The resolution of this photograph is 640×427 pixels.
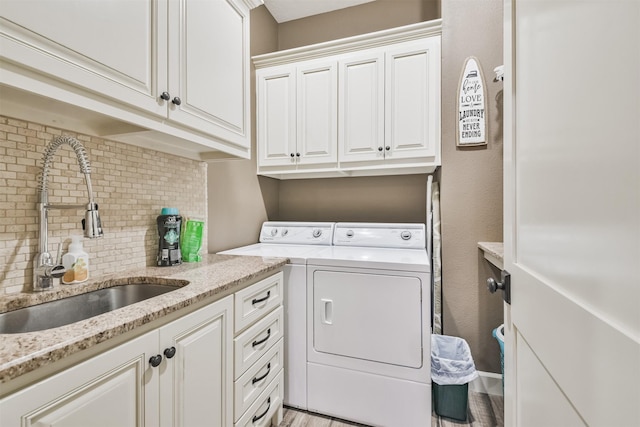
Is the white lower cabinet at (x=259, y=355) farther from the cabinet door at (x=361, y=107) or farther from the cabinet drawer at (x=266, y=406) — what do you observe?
the cabinet door at (x=361, y=107)

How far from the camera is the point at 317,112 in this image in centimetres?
228

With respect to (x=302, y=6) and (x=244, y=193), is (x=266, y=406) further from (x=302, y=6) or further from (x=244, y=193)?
(x=302, y=6)

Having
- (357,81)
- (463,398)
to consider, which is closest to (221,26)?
(357,81)

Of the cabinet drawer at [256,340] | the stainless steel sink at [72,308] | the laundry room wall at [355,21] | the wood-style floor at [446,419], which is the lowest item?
the wood-style floor at [446,419]

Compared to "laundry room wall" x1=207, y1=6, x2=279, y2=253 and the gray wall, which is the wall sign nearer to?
the gray wall

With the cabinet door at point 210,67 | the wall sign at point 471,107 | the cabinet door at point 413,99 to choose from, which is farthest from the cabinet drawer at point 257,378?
the wall sign at point 471,107

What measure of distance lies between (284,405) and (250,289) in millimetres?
981

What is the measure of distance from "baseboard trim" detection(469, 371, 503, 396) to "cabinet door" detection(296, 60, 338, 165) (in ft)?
6.03

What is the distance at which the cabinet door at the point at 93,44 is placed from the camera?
70 centimetres

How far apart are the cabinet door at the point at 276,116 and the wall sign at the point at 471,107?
1.25 metres

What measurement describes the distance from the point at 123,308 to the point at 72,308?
1.37 feet

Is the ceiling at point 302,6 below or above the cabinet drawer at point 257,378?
above

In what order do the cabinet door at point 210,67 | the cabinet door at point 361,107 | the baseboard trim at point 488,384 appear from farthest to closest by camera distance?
1. the cabinet door at point 361,107
2. the baseboard trim at point 488,384
3. the cabinet door at point 210,67

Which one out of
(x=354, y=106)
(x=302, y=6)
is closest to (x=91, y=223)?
(x=354, y=106)
